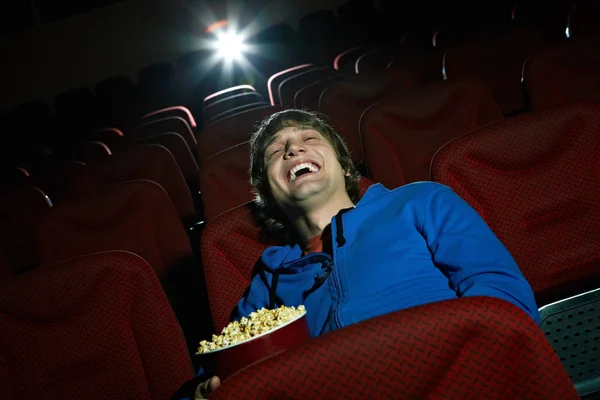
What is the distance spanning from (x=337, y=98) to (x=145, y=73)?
5028 mm

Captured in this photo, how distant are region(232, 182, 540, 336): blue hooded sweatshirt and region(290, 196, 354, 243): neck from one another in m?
0.08

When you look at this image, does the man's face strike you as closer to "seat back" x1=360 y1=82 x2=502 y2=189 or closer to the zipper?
the zipper

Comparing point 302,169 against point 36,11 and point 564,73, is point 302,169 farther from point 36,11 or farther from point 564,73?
point 36,11

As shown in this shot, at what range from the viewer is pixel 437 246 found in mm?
942

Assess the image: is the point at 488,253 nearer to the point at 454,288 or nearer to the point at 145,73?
the point at 454,288

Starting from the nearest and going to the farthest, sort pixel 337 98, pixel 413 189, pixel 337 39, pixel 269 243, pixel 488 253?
pixel 488 253
pixel 413 189
pixel 269 243
pixel 337 98
pixel 337 39

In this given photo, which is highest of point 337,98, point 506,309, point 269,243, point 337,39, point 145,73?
point 145,73

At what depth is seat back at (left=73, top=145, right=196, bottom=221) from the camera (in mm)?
2217

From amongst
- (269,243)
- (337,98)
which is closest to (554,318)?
(269,243)

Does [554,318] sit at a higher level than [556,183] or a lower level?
lower

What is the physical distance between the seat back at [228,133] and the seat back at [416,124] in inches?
34.0

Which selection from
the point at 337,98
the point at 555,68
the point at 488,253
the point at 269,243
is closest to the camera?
the point at 488,253

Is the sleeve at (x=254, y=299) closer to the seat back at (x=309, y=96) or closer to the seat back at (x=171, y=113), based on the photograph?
the seat back at (x=309, y=96)

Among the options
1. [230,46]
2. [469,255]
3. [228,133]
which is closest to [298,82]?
[228,133]
